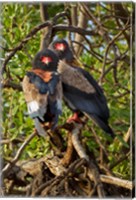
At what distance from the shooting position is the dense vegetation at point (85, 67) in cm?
205

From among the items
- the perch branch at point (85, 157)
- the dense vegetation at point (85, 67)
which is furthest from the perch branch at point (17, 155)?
the perch branch at point (85, 157)

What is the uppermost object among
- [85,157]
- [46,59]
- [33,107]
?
[46,59]

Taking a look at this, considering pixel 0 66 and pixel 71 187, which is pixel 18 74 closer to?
pixel 0 66

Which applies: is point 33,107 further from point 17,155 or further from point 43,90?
point 17,155

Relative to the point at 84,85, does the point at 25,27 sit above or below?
→ above

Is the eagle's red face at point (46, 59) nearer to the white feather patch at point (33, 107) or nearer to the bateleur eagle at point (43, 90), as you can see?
the bateleur eagle at point (43, 90)

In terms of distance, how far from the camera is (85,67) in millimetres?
2172

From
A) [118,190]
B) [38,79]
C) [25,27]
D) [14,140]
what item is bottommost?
[118,190]

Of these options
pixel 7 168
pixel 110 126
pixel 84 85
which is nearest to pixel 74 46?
pixel 84 85

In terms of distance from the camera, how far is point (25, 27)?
83.7 inches

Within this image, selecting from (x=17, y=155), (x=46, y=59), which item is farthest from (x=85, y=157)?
(x=46, y=59)

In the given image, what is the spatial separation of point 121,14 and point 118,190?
0.56m

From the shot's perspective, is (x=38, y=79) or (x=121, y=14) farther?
(x=121, y=14)

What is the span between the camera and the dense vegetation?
6.72ft
